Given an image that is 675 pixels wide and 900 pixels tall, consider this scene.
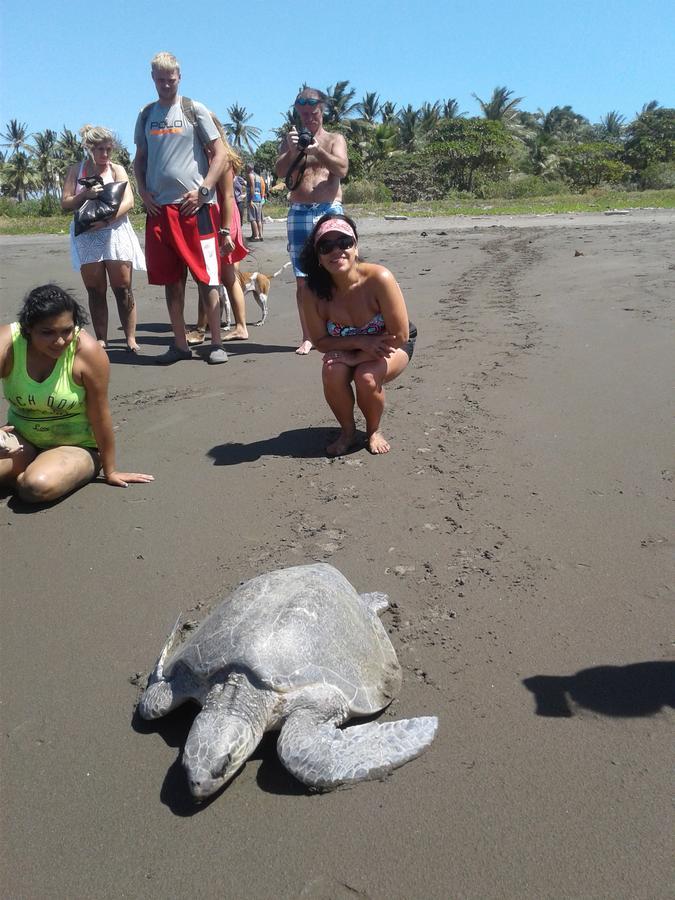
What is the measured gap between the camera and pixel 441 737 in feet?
6.17

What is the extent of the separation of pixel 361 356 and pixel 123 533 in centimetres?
149

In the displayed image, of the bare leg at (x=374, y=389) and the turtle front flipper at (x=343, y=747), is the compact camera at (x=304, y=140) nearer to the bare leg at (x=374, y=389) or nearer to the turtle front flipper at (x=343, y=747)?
the bare leg at (x=374, y=389)

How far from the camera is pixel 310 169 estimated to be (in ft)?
16.5

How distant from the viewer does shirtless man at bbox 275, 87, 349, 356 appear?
4789 mm

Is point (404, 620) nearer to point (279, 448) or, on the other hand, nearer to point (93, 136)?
point (279, 448)

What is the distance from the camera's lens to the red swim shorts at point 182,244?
5020 mm

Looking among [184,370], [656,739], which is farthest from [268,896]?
[184,370]

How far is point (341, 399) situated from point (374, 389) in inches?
7.5

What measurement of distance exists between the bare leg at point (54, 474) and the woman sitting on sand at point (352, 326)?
4.08 feet

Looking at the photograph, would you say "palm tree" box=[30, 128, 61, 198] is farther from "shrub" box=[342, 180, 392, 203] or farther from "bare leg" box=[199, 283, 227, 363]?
"bare leg" box=[199, 283, 227, 363]

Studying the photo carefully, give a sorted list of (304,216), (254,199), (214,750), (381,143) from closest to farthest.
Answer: (214,750) → (304,216) → (254,199) → (381,143)

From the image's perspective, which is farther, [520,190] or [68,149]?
[68,149]

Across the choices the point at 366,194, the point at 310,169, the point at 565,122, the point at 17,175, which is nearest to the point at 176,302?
the point at 310,169

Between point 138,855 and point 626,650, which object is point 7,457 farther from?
point 626,650
